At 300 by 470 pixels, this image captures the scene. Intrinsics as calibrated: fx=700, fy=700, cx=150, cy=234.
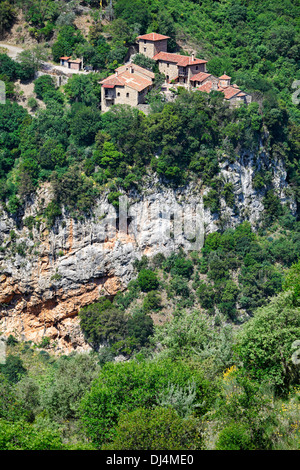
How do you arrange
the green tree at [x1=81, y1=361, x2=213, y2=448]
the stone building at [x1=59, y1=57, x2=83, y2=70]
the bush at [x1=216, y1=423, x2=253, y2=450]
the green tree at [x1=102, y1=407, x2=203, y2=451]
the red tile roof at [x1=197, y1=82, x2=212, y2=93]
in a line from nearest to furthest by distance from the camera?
the bush at [x1=216, y1=423, x2=253, y2=450] < the green tree at [x1=102, y1=407, x2=203, y2=451] < the green tree at [x1=81, y1=361, x2=213, y2=448] < the red tile roof at [x1=197, y1=82, x2=212, y2=93] < the stone building at [x1=59, y1=57, x2=83, y2=70]

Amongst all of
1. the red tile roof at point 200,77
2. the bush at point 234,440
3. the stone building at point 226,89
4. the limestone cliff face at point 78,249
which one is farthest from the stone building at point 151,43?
the bush at point 234,440

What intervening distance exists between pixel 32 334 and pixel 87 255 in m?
8.62

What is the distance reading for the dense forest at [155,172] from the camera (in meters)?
37.6

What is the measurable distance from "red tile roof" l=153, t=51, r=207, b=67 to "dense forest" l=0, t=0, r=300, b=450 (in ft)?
4.71

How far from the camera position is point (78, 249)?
60.9 m

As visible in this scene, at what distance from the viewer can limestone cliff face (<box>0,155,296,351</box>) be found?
6072 centimetres

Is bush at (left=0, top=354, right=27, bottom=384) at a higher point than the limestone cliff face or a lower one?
lower

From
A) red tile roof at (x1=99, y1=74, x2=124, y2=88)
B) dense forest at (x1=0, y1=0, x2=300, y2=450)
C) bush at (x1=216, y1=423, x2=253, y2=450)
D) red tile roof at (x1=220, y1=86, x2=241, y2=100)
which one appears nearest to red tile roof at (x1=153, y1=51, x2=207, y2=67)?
dense forest at (x1=0, y1=0, x2=300, y2=450)

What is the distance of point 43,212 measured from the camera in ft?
199

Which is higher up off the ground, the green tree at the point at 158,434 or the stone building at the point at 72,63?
the stone building at the point at 72,63

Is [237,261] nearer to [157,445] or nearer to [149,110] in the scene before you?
[149,110]

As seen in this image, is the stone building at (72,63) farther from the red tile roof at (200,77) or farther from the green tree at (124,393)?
the green tree at (124,393)

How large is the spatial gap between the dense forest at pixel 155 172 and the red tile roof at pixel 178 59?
143 cm

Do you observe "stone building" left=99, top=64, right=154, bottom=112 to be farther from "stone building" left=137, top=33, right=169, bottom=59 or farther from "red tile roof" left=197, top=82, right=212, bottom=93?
"red tile roof" left=197, top=82, right=212, bottom=93
